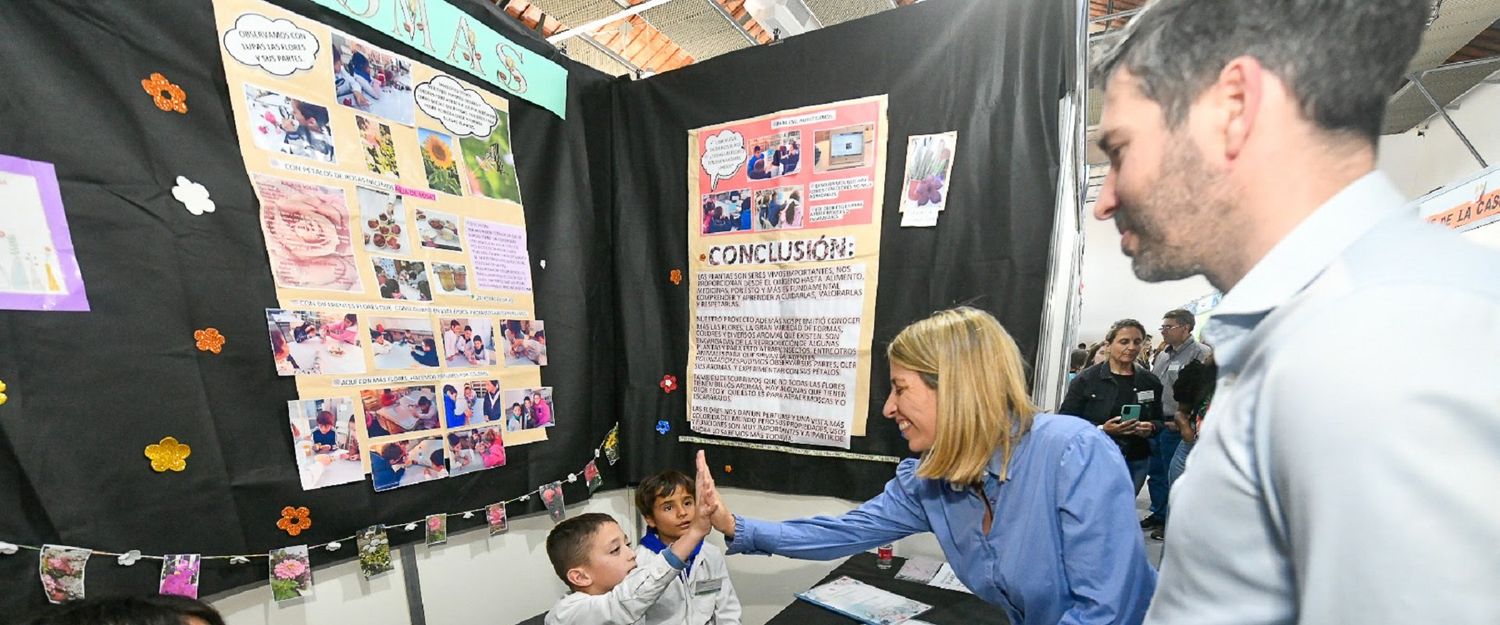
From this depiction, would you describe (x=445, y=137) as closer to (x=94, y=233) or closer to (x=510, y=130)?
(x=510, y=130)

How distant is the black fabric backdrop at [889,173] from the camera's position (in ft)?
5.19

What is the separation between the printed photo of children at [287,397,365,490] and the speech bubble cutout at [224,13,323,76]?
756 mm

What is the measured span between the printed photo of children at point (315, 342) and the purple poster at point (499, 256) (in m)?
0.37

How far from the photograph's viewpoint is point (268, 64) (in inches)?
49.9

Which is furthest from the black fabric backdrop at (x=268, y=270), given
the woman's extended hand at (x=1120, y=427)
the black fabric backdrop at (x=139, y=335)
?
the woman's extended hand at (x=1120, y=427)

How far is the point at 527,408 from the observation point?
1.81 metres

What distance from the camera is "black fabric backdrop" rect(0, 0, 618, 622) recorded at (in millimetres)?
985

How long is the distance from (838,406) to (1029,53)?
1.15m

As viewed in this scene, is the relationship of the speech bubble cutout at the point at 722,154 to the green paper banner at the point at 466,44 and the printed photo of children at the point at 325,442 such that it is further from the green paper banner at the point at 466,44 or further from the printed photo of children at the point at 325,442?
the printed photo of children at the point at 325,442

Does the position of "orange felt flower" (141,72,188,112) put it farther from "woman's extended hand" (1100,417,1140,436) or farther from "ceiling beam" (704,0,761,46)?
"woman's extended hand" (1100,417,1140,436)

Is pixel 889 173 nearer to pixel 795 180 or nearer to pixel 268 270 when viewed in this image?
pixel 795 180

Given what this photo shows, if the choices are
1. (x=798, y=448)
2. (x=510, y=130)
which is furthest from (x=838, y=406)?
(x=510, y=130)

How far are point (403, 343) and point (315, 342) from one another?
0.20 metres

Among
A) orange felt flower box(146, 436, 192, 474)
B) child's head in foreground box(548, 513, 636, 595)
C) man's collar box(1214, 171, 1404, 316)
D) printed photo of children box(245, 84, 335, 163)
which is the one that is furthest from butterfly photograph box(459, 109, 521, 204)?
man's collar box(1214, 171, 1404, 316)
